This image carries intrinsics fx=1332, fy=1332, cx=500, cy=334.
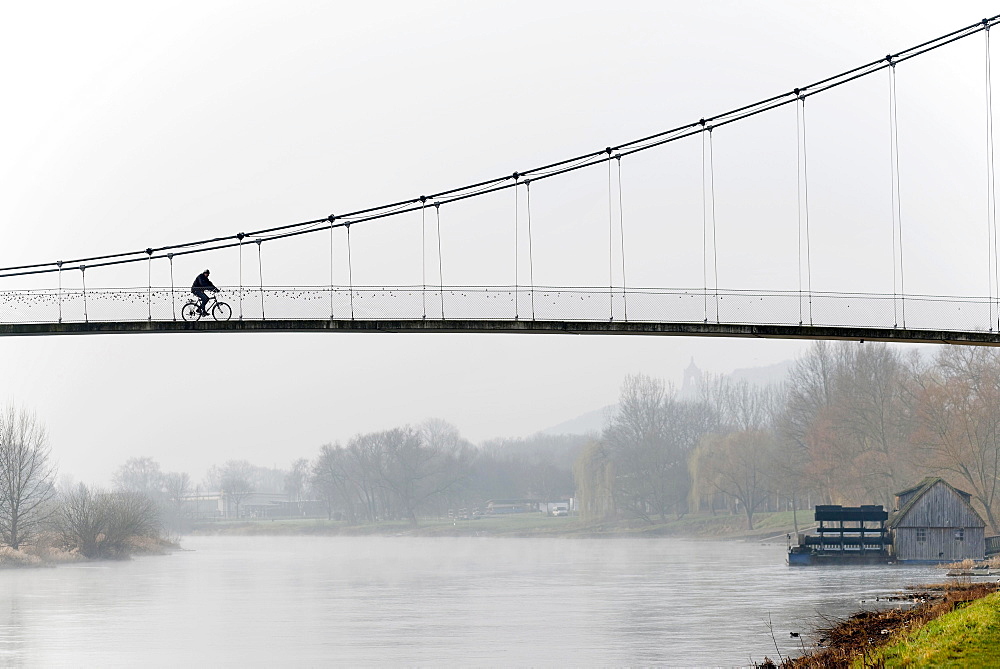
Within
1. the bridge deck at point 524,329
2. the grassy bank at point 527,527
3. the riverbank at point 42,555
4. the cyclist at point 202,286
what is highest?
the cyclist at point 202,286

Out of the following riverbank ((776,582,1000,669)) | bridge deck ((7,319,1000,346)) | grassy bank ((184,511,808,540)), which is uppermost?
bridge deck ((7,319,1000,346))

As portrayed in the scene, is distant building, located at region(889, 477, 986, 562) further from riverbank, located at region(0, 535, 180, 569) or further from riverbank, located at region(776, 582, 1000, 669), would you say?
riverbank, located at region(0, 535, 180, 569)

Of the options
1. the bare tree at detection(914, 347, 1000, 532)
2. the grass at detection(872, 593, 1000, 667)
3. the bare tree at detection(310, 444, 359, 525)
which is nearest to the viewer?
the grass at detection(872, 593, 1000, 667)

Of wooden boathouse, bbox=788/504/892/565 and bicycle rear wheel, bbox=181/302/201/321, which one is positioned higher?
bicycle rear wheel, bbox=181/302/201/321

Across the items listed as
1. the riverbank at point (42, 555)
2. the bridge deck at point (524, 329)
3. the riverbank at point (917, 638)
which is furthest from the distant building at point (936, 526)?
the riverbank at point (42, 555)

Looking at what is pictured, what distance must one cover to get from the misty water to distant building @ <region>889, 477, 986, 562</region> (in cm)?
430

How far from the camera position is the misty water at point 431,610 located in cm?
3878

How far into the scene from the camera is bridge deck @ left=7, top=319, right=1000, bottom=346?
46.8m

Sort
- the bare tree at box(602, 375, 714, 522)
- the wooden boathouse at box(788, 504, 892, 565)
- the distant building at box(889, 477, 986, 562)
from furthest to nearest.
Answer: the bare tree at box(602, 375, 714, 522) < the wooden boathouse at box(788, 504, 892, 565) < the distant building at box(889, 477, 986, 562)

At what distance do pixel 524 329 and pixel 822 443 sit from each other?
5507cm

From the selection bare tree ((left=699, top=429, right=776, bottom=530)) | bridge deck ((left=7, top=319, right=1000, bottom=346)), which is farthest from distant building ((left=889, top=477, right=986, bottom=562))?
bare tree ((left=699, top=429, right=776, bottom=530))

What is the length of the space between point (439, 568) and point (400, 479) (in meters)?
75.2

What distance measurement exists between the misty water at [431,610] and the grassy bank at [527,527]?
85.6 feet

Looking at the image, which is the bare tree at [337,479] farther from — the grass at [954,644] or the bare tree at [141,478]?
the grass at [954,644]
